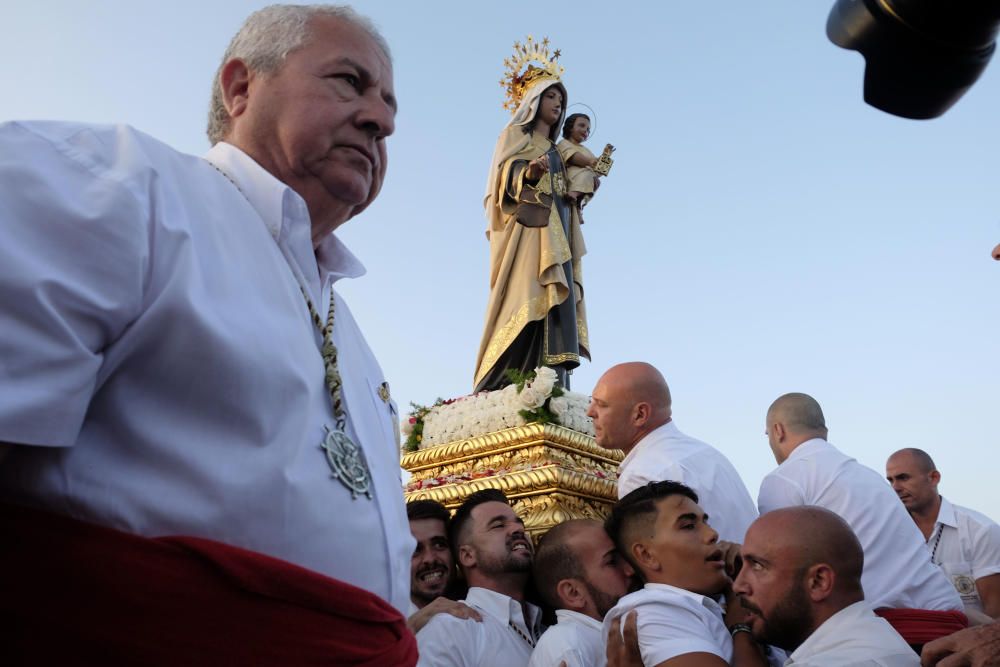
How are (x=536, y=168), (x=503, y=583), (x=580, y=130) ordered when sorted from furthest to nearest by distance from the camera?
(x=580, y=130)
(x=536, y=168)
(x=503, y=583)

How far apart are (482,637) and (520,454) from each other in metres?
2.16

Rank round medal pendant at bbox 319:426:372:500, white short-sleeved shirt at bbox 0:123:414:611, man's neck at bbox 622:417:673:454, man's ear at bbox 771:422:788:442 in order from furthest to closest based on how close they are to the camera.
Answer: man's ear at bbox 771:422:788:442 < man's neck at bbox 622:417:673:454 < round medal pendant at bbox 319:426:372:500 < white short-sleeved shirt at bbox 0:123:414:611

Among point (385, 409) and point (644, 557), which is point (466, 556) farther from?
point (385, 409)

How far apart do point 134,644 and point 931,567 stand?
3451 mm

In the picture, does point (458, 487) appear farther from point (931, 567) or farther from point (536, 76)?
point (536, 76)

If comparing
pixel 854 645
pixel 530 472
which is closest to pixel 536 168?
pixel 530 472

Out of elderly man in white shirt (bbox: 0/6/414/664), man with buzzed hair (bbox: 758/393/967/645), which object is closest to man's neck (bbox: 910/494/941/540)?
man with buzzed hair (bbox: 758/393/967/645)

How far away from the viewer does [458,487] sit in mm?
5562

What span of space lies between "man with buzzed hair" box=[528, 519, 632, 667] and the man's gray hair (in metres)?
2.36

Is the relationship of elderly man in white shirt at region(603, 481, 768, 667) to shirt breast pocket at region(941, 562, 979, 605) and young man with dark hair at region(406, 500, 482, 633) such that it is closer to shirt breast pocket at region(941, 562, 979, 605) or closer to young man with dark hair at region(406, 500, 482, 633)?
young man with dark hair at region(406, 500, 482, 633)

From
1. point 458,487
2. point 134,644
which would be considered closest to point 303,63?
point 134,644

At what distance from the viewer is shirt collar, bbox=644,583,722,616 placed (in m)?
3.28

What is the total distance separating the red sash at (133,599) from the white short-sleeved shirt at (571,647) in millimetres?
2112

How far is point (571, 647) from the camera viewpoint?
337 centimetres
